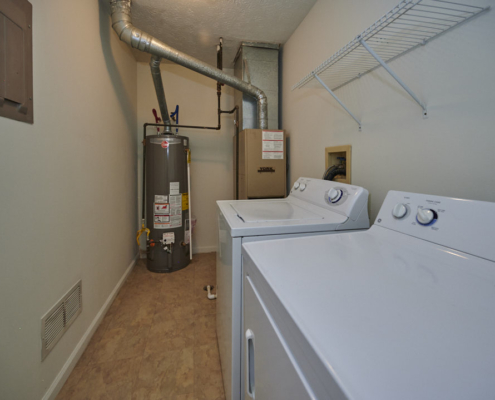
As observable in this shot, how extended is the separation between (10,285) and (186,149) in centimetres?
200

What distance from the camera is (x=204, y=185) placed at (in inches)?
123

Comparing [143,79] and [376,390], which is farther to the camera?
[143,79]

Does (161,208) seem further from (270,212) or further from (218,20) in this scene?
(218,20)

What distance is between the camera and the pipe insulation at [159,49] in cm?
179

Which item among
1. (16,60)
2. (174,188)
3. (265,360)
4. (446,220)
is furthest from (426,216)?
(174,188)

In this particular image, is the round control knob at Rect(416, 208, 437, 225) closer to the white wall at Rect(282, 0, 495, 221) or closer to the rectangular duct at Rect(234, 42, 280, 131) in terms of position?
the white wall at Rect(282, 0, 495, 221)

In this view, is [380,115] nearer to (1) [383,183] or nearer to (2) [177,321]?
(1) [383,183]

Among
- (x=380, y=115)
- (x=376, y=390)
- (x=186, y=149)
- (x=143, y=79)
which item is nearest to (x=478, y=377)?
(x=376, y=390)

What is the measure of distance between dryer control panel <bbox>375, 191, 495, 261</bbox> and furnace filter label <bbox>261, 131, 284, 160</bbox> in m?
1.39

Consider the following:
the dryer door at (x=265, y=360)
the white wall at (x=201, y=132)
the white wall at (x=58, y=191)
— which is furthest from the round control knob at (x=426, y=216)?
the white wall at (x=201, y=132)

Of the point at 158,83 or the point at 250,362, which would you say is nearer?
the point at 250,362

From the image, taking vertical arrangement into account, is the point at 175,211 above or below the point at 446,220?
below

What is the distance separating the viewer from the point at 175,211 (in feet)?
8.41

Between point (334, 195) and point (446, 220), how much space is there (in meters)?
0.54
